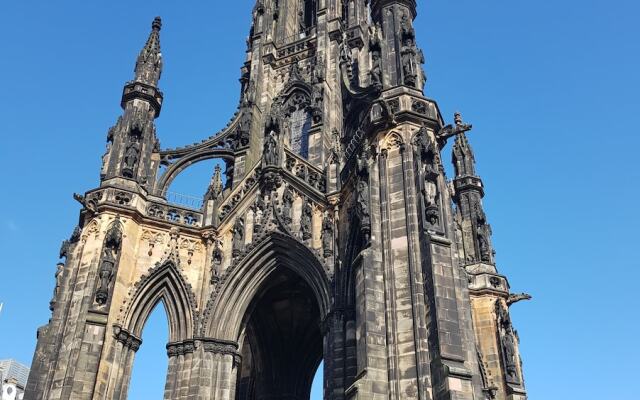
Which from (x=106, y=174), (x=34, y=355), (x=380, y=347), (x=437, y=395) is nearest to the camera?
(x=437, y=395)

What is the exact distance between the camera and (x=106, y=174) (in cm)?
1891

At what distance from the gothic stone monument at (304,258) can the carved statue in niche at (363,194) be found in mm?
48

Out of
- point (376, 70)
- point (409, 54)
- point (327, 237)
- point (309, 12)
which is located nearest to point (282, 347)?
point (327, 237)

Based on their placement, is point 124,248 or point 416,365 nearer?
point 416,365

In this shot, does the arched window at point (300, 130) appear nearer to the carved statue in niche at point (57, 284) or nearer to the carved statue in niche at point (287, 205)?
the carved statue in niche at point (287, 205)

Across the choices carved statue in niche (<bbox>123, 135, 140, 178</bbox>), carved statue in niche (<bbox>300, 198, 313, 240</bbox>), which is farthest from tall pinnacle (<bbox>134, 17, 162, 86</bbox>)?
carved statue in niche (<bbox>300, 198, 313, 240</bbox>)

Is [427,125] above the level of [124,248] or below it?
above

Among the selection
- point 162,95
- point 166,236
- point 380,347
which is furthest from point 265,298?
point 380,347

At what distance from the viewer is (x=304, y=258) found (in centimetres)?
1809

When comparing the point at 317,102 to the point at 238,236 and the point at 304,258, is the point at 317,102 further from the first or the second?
the point at 304,258

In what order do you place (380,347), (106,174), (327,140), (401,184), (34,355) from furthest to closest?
(327,140) < (106,174) < (34,355) < (401,184) < (380,347)

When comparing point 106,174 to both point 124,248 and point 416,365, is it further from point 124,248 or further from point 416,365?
point 416,365

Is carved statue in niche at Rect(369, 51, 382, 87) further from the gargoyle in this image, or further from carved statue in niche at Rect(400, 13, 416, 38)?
the gargoyle

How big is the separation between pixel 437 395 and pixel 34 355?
10578 millimetres
